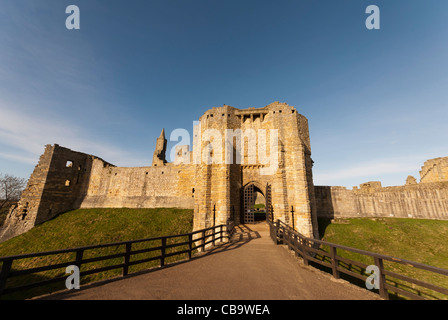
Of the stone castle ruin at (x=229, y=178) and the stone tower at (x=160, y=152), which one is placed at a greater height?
the stone tower at (x=160, y=152)

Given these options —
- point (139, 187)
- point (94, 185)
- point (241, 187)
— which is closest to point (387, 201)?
point (241, 187)

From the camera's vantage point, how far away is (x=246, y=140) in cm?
1897

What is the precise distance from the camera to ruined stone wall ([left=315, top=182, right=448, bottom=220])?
58.8ft

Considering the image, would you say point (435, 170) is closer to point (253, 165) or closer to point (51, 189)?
point (253, 165)

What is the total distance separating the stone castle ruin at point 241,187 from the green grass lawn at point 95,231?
6.92ft

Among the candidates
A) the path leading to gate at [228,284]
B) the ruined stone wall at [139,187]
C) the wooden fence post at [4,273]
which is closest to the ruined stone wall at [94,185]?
the ruined stone wall at [139,187]

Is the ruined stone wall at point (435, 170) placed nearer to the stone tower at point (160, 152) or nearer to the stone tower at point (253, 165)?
the stone tower at point (253, 165)

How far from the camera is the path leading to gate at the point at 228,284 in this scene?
420 centimetres

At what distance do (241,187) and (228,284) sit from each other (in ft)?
43.2

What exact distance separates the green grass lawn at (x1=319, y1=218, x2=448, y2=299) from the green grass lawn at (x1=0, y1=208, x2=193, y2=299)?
596 inches

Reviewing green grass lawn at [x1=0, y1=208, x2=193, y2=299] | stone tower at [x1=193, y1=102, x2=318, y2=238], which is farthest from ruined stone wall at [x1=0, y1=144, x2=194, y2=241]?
stone tower at [x1=193, y1=102, x2=318, y2=238]

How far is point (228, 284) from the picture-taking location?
487 cm

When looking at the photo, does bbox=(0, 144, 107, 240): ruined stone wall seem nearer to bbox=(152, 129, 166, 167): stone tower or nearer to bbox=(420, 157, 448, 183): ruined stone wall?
bbox=(152, 129, 166, 167): stone tower
